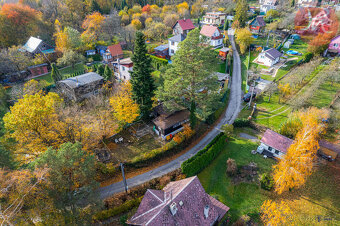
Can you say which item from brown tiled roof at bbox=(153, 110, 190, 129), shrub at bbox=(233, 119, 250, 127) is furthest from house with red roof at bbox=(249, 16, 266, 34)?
brown tiled roof at bbox=(153, 110, 190, 129)

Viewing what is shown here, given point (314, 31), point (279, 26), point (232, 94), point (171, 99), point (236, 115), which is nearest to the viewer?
point (171, 99)

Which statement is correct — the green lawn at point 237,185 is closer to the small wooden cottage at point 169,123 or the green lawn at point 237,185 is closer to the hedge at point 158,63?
the small wooden cottage at point 169,123

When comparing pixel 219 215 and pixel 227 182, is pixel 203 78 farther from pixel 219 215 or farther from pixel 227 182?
pixel 219 215

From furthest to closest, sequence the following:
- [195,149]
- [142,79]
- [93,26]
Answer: [93,26] < [142,79] < [195,149]

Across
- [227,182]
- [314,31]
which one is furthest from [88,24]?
[314,31]

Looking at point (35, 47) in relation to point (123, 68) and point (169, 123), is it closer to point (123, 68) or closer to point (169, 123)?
point (123, 68)

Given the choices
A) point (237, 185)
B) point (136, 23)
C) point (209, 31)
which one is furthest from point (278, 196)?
point (136, 23)
